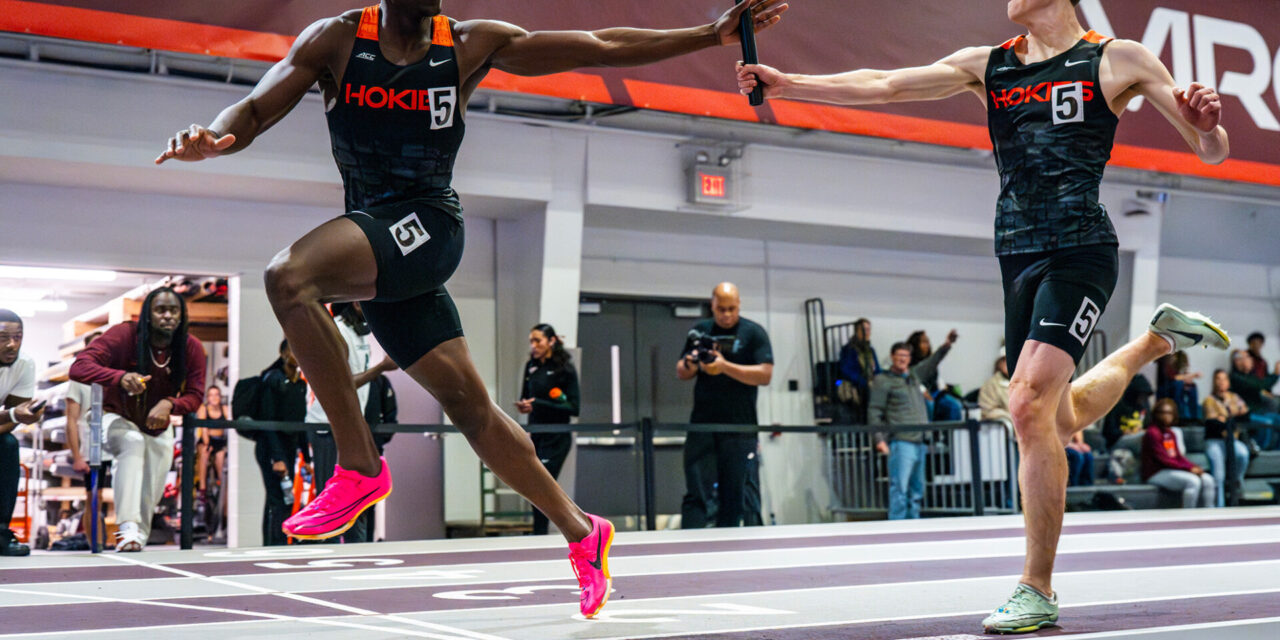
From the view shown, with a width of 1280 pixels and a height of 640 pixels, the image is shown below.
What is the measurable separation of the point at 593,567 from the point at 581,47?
1.36 meters

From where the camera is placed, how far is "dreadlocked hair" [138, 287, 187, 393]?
6.86 metres

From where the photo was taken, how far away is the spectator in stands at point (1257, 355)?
1443 centimetres

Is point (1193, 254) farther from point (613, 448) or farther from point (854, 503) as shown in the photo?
point (613, 448)

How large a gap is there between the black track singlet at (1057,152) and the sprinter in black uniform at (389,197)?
96cm

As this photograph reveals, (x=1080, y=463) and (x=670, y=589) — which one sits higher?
(x=1080, y=463)

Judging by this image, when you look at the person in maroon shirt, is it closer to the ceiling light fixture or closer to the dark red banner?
the dark red banner

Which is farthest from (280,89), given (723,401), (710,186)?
(710,186)

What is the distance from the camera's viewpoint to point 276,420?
806cm

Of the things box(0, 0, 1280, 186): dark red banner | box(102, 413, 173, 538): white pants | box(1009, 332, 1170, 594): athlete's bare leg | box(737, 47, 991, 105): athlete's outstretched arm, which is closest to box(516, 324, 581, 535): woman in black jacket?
box(0, 0, 1280, 186): dark red banner

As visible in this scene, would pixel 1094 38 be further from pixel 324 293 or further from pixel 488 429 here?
pixel 324 293

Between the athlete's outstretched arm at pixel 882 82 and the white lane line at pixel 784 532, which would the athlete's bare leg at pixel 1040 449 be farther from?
the white lane line at pixel 784 532

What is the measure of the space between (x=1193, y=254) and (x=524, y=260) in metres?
9.04

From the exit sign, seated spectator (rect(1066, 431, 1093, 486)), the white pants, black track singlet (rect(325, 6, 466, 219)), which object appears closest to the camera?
black track singlet (rect(325, 6, 466, 219))

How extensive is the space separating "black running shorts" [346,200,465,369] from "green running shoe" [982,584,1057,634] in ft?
4.80
